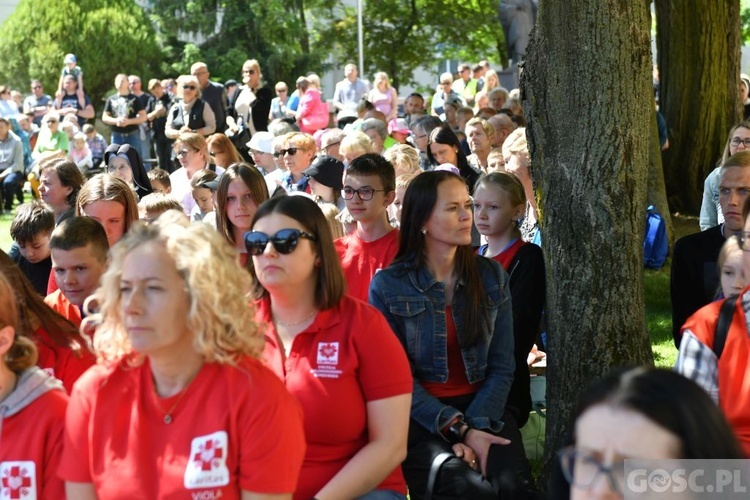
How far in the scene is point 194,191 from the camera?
347 inches

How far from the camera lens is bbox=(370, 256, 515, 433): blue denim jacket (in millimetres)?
4555

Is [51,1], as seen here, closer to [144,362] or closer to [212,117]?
[212,117]

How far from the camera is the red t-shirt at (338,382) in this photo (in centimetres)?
370

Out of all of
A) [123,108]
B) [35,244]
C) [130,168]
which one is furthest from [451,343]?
[123,108]

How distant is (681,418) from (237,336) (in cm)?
136

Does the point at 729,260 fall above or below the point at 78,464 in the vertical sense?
above

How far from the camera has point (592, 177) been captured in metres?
4.93

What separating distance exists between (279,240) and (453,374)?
3.89 feet

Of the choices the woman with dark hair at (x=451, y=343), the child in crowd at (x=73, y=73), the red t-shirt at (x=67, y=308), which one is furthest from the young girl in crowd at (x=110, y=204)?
the child in crowd at (x=73, y=73)

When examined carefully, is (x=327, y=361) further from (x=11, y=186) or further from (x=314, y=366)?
(x=11, y=186)

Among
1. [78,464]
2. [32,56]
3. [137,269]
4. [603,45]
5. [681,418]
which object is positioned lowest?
[78,464]

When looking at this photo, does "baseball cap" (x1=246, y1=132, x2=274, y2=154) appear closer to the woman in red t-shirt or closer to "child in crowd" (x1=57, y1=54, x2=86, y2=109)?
the woman in red t-shirt

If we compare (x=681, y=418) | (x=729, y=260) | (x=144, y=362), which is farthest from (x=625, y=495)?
(x=729, y=260)

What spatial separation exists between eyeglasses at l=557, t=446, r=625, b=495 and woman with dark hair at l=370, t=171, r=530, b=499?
1944mm
